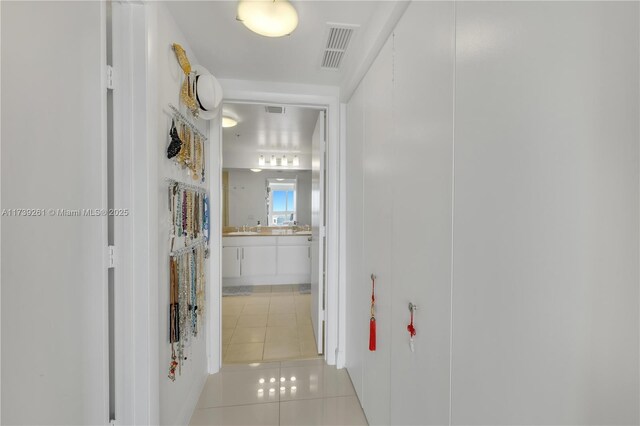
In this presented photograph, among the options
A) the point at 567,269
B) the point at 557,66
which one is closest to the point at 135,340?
the point at 567,269

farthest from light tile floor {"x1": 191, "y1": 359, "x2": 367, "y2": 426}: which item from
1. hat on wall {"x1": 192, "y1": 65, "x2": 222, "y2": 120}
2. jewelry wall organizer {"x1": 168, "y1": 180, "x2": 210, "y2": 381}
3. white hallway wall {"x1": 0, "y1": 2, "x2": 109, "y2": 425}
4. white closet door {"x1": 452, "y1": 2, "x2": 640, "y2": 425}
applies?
hat on wall {"x1": 192, "y1": 65, "x2": 222, "y2": 120}

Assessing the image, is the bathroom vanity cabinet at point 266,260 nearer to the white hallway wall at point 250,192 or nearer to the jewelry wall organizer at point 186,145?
the white hallway wall at point 250,192

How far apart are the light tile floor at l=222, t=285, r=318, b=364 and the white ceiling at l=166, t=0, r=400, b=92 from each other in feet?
7.99

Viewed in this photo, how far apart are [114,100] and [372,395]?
6.67ft

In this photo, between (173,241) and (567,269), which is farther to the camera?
(173,241)

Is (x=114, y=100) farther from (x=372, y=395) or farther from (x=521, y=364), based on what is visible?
(x=372, y=395)

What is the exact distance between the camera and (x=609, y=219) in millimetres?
413

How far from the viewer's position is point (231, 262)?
4.35 metres

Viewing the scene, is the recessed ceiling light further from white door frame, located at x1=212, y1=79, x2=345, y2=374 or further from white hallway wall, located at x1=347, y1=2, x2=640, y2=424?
white hallway wall, located at x1=347, y1=2, x2=640, y2=424

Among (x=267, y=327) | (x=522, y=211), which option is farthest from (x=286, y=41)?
(x=267, y=327)

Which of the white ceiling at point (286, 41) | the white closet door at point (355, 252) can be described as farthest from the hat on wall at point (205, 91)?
the white closet door at point (355, 252)

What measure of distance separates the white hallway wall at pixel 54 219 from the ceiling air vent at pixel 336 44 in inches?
44.6

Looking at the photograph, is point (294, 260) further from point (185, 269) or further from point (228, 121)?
point (185, 269)

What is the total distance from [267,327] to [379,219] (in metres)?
2.26
